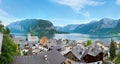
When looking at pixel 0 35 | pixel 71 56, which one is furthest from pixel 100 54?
pixel 0 35

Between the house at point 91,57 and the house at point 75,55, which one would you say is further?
the house at point 91,57

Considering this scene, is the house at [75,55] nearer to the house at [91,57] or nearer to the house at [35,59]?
the house at [91,57]

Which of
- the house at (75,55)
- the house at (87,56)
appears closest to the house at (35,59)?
the house at (75,55)

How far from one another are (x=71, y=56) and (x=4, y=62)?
41.3 m

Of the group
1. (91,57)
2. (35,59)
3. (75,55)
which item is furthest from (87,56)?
(35,59)

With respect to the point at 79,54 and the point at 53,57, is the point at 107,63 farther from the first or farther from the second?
the point at 53,57

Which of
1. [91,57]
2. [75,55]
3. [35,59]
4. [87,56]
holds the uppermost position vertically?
[35,59]

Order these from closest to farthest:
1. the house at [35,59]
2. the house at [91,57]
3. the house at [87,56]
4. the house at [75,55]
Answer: the house at [35,59] → the house at [75,55] → the house at [87,56] → the house at [91,57]

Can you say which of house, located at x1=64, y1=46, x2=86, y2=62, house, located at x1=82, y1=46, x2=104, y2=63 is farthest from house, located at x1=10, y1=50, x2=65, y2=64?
house, located at x1=82, y1=46, x2=104, y2=63

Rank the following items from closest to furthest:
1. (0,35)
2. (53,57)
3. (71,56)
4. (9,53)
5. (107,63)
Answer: (0,35) < (9,53) < (53,57) < (107,63) < (71,56)

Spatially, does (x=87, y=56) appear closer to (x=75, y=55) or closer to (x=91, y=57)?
(x=91, y=57)

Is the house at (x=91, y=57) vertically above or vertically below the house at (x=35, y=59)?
below

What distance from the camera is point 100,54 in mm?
82438

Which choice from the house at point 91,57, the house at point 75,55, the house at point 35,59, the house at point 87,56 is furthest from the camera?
the house at point 91,57
